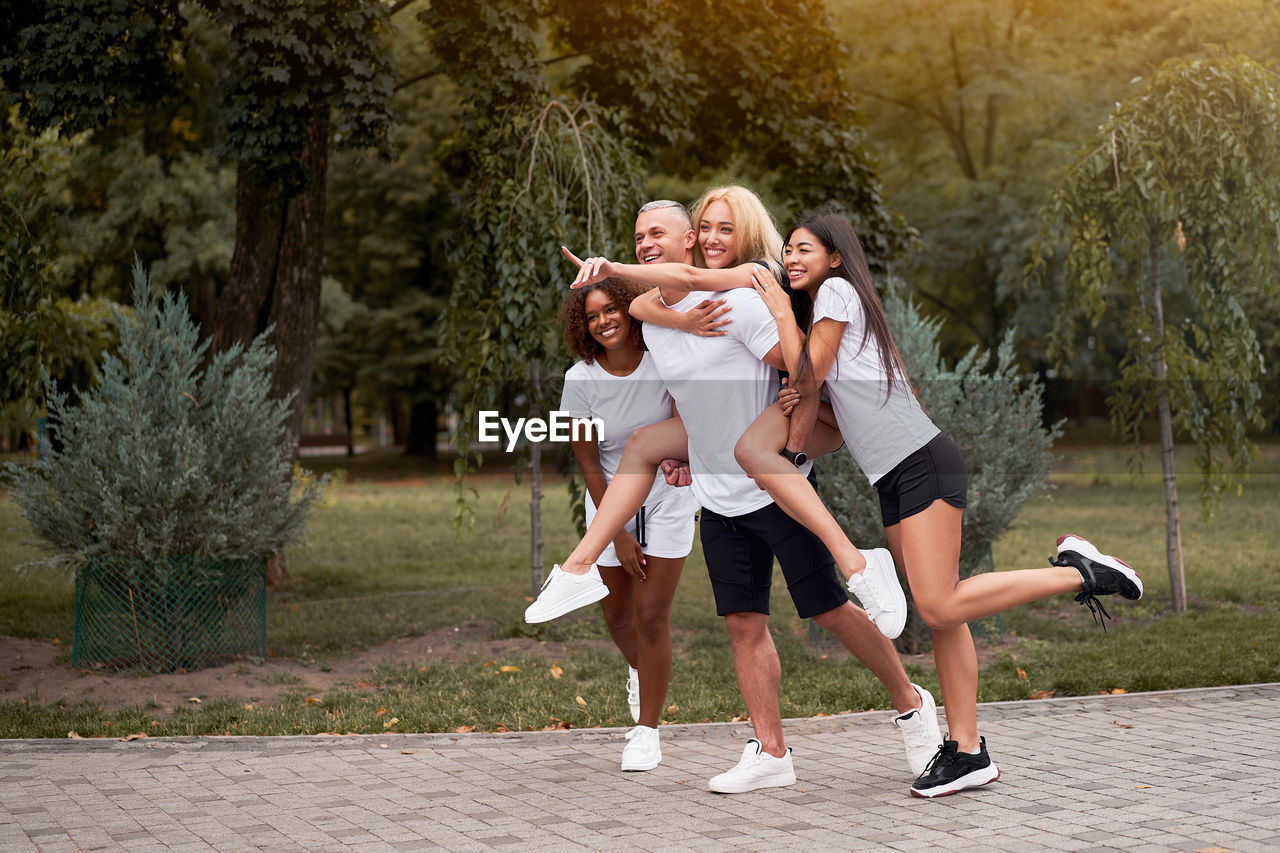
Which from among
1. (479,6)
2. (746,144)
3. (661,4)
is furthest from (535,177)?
(746,144)

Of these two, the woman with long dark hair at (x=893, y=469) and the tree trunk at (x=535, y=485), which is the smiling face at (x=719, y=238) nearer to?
the woman with long dark hair at (x=893, y=469)

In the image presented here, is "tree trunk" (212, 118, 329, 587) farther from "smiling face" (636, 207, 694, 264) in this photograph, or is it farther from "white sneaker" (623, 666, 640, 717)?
"smiling face" (636, 207, 694, 264)

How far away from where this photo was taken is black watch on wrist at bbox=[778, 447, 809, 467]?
454 cm

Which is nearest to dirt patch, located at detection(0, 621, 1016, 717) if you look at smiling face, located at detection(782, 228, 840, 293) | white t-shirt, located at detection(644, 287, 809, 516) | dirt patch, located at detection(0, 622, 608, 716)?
dirt patch, located at detection(0, 622, 608, 716)

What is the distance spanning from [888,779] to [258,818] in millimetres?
2328

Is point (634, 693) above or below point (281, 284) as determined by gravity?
below

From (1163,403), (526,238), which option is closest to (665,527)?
(526,238)

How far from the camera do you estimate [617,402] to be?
503 centimetres

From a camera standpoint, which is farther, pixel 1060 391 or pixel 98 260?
pixel 1060 391

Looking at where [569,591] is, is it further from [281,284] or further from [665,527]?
[281,284]

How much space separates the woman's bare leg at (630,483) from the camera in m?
4.74

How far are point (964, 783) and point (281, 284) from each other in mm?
8195

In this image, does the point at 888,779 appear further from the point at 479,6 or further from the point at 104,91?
the point at 104,91

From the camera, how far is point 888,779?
4.89 meters
